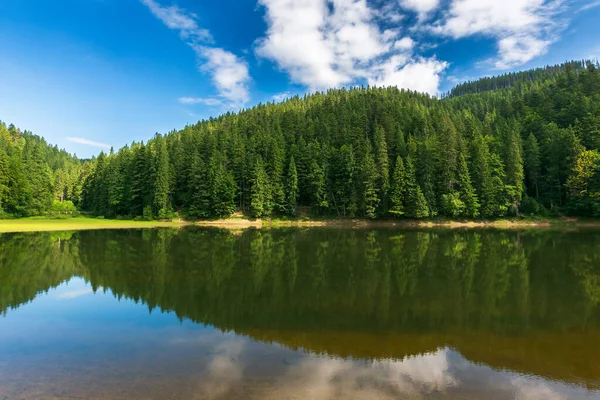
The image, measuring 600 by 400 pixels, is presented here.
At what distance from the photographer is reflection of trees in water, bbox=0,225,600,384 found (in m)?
10.0

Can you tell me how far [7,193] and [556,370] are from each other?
301ft

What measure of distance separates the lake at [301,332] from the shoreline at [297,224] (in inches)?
1702

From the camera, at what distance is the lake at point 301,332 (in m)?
7.46

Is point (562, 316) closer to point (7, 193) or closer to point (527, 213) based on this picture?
point (527, 213)

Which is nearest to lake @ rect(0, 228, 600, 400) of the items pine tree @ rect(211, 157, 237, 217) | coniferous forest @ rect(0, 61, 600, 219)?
coniferous forest @ rect(0, 61, 600, 219)

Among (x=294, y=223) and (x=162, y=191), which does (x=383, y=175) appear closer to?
(x=294, y=223)

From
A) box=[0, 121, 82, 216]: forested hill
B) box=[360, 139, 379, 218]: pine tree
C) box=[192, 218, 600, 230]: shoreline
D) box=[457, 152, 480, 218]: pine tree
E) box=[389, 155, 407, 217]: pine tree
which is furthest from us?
box=[0, 121, 82, 216]: forested hill

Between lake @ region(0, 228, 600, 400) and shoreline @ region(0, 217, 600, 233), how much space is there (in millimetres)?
43240

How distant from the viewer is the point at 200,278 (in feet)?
60.6

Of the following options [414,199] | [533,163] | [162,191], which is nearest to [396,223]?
[414,199]

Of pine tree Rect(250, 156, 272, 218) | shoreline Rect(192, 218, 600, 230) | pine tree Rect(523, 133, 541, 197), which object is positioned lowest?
shoreline Rect(192, 218, 600, 230)

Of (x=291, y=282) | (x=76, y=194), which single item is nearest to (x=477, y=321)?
(x=291, y=282)

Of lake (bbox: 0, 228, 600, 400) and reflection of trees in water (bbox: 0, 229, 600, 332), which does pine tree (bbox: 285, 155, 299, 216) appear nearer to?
reflection of trees in water (bbox: 0, 229, 600, 332)

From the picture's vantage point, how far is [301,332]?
10.6 meters
